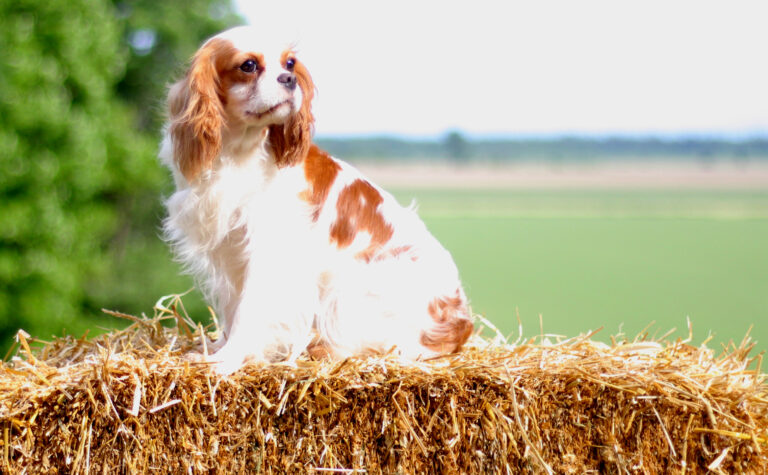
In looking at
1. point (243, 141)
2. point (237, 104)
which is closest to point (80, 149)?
point (243, 141)

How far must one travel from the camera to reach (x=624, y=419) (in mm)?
3889

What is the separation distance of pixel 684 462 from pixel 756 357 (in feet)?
3.17

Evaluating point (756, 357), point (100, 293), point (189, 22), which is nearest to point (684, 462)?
point (756, 357)

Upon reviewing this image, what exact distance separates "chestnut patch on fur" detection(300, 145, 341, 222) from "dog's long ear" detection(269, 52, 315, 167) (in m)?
0.11

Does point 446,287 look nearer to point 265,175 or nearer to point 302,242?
point 302,242

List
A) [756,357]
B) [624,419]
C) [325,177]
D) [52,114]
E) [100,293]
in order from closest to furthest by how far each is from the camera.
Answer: [624,419] → [325,177] → [756,357] → [52,114] → [100,293]

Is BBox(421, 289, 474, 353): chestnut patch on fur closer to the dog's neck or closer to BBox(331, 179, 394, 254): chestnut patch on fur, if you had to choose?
BBox(331, 179, 394, 254): chestnut patch on fur

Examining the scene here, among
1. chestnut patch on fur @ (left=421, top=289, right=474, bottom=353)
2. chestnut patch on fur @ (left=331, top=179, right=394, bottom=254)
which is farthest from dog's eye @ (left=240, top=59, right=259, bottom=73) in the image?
chestnut patch on fur @ (left=421, top=289, right=474, bottom=353)

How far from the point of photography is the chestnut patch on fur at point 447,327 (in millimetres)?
4273

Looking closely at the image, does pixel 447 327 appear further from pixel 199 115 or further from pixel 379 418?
pixel 199 115

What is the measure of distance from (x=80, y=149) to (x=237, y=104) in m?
7.01

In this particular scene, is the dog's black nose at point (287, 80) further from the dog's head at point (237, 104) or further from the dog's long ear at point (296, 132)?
the dog's long ear at point (296, 132)

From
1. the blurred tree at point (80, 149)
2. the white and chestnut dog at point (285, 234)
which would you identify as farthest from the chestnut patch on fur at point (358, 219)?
the blurred tree at point (80, 149)

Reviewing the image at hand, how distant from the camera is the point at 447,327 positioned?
4.30 metres
